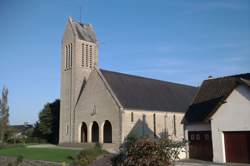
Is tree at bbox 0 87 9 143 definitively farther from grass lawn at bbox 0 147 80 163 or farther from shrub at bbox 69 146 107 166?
shrub at bbox 69 146 107 166

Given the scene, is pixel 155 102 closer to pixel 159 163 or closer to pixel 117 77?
pixel 117 77

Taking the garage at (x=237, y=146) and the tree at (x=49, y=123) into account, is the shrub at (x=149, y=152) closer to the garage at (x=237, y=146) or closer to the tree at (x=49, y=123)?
the garage at (x=237, y=146)

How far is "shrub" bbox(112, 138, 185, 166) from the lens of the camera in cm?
1192

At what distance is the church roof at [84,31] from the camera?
182ft

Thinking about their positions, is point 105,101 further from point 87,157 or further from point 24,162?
point 87,157

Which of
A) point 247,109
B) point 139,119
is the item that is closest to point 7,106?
point 139,119

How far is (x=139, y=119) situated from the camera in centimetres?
Result: 4509

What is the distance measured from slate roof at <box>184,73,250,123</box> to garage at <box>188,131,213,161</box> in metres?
1.12

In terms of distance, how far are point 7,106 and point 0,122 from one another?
127 inches

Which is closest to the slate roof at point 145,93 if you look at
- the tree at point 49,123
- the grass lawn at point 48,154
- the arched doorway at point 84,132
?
the arched doorway at point 84,132

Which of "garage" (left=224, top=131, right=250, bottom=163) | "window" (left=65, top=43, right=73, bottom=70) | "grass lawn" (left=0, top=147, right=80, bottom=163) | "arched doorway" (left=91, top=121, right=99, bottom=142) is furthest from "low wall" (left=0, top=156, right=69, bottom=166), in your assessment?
"window" (left=65, top=43, right=73, bottom=70)

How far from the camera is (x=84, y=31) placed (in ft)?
188

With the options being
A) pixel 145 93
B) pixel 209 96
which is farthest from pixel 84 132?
pixel 209 96

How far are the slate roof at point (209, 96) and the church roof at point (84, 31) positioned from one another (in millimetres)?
30075
